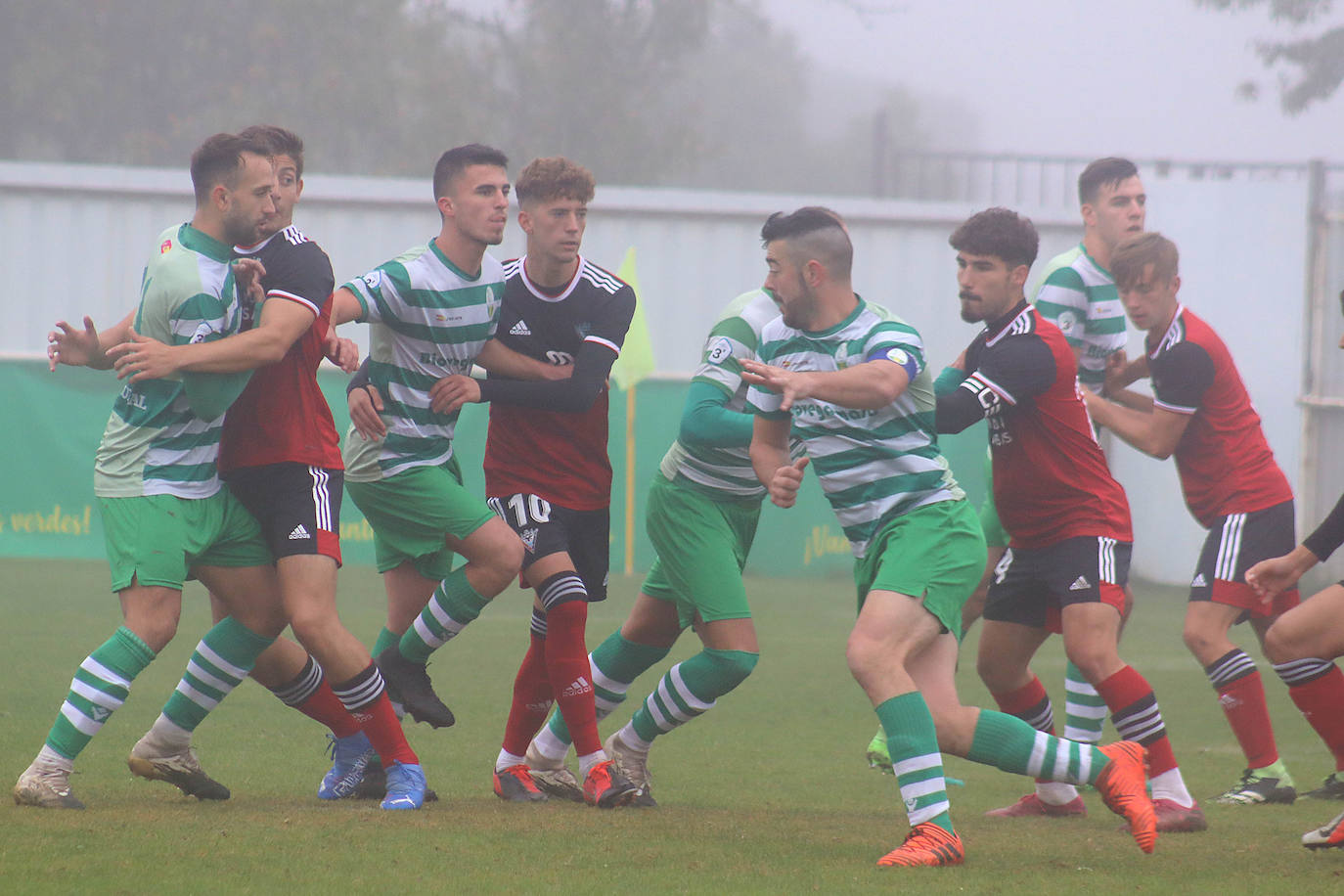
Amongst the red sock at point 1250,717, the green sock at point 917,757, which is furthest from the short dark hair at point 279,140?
the red sock at point 1250,717

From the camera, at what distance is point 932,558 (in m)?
4.62

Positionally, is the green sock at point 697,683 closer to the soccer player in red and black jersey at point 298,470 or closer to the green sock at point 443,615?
the green sock at point 443,615

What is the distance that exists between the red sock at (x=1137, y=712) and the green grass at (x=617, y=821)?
1.06 feet

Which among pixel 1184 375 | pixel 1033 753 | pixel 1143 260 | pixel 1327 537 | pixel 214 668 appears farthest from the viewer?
pixel 1184 375

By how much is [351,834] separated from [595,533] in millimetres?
1576

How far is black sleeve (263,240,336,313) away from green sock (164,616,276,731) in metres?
1.12

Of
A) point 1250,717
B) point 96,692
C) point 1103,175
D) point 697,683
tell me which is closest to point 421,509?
point 697,683

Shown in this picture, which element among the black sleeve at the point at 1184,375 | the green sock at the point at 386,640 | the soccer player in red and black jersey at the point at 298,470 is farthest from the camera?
the black sleeve at the point at 1184,375

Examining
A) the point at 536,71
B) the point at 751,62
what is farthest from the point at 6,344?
Answer: the point at 751,62

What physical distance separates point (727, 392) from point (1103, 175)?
2692mm

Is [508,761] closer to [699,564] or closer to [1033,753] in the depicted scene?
[699,564]

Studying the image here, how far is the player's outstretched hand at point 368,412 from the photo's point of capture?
536cm

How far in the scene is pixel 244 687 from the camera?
26.2 ft

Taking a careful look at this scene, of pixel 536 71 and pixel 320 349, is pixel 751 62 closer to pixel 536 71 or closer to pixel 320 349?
pixel 536 71
